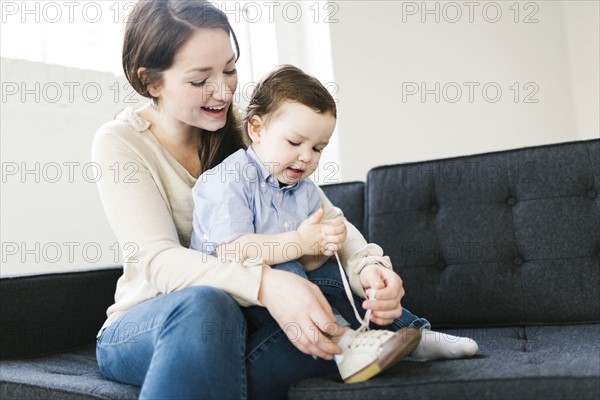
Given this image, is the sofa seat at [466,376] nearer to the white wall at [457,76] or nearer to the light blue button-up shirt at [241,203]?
the light blue button-up shirt at [241,203]

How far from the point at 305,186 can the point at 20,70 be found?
3.56 ft

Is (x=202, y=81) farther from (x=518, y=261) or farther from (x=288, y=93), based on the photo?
(x=518, y=261)

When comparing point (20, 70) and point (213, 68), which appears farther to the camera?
point (20, 70)

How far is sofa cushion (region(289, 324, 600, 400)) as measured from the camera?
959mm

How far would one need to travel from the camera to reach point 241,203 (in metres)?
1.26

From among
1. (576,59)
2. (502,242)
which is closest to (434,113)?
(576,59)

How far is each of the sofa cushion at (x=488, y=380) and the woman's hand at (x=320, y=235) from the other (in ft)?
0.73

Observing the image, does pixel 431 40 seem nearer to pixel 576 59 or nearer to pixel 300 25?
pixel 300 25

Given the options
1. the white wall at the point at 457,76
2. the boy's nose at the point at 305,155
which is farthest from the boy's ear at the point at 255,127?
the white wall at the point at 457,76

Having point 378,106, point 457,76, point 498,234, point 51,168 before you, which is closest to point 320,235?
point 498,234

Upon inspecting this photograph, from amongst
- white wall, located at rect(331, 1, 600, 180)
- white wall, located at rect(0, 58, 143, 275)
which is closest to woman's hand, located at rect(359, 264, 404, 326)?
white wall, located at rect(0, 58, 143, 275)

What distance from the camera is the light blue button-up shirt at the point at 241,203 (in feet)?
4.04

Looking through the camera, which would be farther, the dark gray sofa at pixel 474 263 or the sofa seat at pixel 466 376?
the dark gray sofa at pixel 474 263

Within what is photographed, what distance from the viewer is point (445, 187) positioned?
67.2 inches
